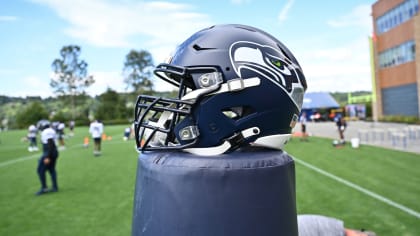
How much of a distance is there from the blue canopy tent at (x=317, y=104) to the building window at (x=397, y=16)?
10870 millimetres

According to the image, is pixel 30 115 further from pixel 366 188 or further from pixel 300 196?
pixel 366 188

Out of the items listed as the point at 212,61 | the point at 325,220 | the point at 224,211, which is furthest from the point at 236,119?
the point at 325,220

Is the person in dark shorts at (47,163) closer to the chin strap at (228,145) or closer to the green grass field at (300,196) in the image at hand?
the green grass field at (300,196)

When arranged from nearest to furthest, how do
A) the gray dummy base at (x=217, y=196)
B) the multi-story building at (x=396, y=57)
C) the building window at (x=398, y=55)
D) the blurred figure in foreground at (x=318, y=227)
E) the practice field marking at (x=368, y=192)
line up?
1. the gray dummy base at (x=217, y=196)
2. the blurred figure in foreground at (x=318, y=227)
3. the practice field marking at (x=368, y=192)
4. the multi-story building at (x=396, y=57)
5. the building window at (x=398, y=55)

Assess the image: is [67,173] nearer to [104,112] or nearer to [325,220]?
[325,220]

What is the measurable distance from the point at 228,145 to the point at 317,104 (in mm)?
45699

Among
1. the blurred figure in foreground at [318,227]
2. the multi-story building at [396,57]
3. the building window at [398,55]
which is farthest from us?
the building window at [398,55]

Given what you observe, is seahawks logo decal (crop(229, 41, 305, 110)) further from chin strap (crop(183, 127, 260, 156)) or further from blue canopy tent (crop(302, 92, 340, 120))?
blue canopy tent (crop(302, 92, 340, 120))

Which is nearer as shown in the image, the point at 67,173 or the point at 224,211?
the point at 224,211

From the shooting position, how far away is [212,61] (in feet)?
6.64

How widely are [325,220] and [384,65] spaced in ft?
129

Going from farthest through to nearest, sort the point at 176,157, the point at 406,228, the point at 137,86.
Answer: the point at 137,86 < the point at 406,228 < the point at 176,157

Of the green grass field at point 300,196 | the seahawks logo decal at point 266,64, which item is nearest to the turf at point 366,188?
the green grass field at point 300,196

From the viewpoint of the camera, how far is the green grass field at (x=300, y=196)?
17.6 ft
